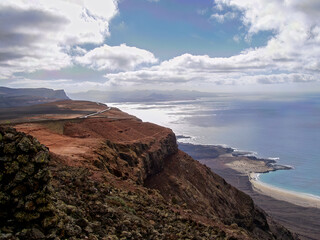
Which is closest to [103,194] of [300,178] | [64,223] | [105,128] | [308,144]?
[64,223]

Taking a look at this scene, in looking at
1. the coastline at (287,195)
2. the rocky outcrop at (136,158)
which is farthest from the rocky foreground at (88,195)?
the coastline at (287,195)

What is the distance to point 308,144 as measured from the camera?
15288 cm

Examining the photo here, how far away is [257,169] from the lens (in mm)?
109438

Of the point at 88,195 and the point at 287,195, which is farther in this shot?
the point at 287,195

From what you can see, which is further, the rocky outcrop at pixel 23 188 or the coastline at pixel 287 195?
the coastline at pixel 287 195

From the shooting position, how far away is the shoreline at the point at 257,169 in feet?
269

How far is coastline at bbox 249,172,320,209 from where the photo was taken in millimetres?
79688

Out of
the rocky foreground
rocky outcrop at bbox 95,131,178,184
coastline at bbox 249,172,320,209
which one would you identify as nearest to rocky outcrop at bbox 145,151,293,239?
the rocky foreground

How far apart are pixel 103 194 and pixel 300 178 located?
342 feet

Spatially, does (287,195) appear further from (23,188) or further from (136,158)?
(23,188)

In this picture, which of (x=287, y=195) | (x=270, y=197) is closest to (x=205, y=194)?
(x=270, y=197)

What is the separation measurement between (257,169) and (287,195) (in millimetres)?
24890

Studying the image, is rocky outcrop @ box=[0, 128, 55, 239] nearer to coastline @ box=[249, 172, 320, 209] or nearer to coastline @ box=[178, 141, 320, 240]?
coastline @ box=[178, 141, 320, 240]

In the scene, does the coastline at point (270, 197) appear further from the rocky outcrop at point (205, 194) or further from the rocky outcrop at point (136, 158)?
the rocky outcrop at point (136, 158)
